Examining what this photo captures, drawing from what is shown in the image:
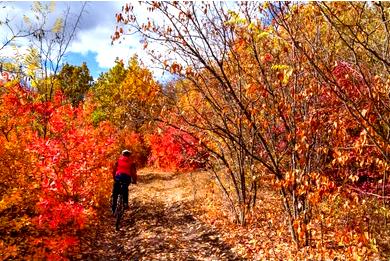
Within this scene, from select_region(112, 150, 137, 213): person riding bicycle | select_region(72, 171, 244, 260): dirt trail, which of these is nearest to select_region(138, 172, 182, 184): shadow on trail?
select_region(72, 171, 244, 260): dirt trail

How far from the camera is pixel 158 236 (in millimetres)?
10828

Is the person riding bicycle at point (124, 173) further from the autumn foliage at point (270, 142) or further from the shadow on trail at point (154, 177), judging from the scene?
the shadow on trail at point (154, 177)

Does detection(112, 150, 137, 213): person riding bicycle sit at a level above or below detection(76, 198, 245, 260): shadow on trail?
above

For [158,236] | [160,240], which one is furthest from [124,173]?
[160,240]

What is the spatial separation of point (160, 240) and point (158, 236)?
0.41 m

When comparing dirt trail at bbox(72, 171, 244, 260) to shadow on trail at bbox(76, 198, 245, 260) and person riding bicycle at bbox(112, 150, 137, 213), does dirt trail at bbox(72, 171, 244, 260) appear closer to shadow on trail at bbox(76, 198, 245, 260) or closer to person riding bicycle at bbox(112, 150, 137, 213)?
shadow on trail at bbox(76, 198, 245, 260)

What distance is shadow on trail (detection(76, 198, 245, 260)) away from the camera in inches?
367

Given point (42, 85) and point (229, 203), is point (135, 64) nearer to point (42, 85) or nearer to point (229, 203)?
point (42, 85)

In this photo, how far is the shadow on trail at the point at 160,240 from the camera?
9.31m

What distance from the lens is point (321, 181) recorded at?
236 inches

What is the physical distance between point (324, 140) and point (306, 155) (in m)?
0.96

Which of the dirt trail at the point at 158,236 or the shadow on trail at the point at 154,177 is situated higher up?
Answer: the shadow on trail at the point at 154,177

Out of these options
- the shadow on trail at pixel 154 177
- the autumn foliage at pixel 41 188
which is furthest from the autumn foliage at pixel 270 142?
the shadow on trail at pixel 154 177

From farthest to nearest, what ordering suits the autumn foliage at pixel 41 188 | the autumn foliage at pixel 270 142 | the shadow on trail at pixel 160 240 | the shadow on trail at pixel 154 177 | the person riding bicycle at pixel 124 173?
the shadow on trail at pixel 154 177 → the person riding bicycle at pixel 124 173 → the shadow on trail at pixel 160 240 → the autumn foliage at pixel 41 188 → the autumn foliage at pixel 270 142
